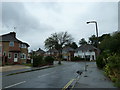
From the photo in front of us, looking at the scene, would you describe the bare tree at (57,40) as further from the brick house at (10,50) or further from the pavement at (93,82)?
the pavement at (93,82)

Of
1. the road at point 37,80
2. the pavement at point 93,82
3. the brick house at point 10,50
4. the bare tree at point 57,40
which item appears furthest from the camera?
the bare tree at point 57,40

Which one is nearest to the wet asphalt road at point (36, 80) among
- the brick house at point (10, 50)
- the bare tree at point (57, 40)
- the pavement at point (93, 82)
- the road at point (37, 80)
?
the road at point (37, 80)

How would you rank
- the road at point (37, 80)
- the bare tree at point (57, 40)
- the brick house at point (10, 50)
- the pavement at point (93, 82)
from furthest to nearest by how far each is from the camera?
the bare tree at point (57, 40) < the brick house at point (10, 50) < the road at point (37, 80) < the pavement at point (93, 82)

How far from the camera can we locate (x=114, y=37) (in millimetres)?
12516

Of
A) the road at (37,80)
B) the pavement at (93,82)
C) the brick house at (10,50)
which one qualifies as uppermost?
the brick house at (10,50)

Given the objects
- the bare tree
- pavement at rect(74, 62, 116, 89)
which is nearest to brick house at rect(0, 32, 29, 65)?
the bare tree

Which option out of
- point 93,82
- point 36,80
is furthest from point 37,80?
point 93,82

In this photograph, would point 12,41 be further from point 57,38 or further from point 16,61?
point 57,38

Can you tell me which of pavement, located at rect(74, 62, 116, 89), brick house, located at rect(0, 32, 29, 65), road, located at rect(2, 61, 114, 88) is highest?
brick house, located at rect(0, 32, 29, 65)

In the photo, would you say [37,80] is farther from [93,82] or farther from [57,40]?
[57,40]

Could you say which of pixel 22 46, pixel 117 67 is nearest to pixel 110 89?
pixel 117 67

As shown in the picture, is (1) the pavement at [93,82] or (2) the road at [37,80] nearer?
(1) the pavement at [93,82]

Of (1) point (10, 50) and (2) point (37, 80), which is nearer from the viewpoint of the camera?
(2) point (37, 80)

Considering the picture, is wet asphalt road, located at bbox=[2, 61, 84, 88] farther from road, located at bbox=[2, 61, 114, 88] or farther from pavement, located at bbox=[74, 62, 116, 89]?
pavement, located at bbox=[74, 62, 116, 89]
